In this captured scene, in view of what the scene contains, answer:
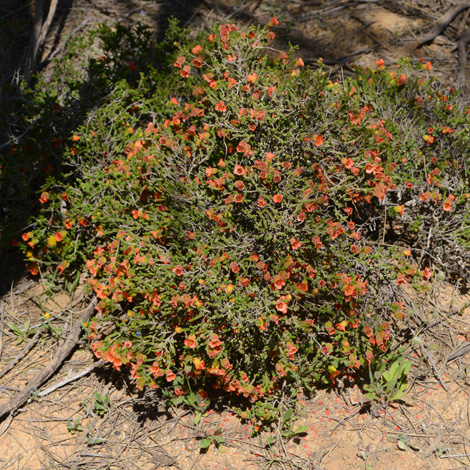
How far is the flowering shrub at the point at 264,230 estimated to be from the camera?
273 centimetres

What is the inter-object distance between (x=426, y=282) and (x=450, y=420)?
0.88 metres

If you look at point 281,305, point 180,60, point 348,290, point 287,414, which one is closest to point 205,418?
point 287,414

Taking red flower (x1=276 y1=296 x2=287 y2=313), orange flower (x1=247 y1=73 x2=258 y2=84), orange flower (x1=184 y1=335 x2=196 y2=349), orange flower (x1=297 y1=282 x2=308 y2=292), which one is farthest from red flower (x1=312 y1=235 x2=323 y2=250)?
orange flower (x1=247 y1=73 x2=258 y2=84)

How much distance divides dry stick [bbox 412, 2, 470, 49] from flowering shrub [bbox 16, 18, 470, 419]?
164cm

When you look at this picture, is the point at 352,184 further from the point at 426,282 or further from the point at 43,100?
the point at 43,100

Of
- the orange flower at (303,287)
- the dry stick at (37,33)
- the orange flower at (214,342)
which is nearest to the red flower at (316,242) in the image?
the orange flower at (303,287)

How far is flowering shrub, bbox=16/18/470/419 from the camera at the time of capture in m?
2.73

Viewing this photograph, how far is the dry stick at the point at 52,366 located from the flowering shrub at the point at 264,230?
0.14 meters

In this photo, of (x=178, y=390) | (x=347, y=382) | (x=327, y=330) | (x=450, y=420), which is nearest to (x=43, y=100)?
(x=178, y=390)

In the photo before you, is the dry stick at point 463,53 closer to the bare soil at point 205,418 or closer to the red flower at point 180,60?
the bare soil at point 205,418

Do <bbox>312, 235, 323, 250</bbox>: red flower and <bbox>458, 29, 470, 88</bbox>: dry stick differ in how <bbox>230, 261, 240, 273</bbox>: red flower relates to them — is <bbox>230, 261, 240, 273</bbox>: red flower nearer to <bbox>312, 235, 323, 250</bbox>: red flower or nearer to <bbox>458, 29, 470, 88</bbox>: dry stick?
<bbox>312, 235, 323, 250</bbox>: red flower

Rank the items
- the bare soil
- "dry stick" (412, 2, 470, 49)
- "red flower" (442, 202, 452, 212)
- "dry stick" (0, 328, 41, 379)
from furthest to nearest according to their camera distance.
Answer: "dry stick" (412, 2, 470, 49), "dry stick" (0, 328, 41, 379), "red flower" (442, 202, 452, 212), the bare soil

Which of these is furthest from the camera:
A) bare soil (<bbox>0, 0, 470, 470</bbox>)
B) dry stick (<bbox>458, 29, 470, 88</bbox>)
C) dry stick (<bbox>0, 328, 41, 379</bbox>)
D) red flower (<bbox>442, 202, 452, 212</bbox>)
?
dry stick (<bbox>458, 29, 470, 88</bbox>)

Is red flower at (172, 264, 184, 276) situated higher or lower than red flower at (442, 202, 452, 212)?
lower
